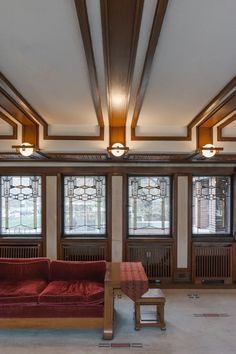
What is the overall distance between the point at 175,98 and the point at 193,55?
1037mm

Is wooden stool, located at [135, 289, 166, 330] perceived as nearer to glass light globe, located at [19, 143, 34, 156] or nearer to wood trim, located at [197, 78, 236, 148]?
wood trim, located at [197, 78, 236, 148]

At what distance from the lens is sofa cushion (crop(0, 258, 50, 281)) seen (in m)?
4.47

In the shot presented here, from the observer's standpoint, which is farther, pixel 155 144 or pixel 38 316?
pixel 155 144

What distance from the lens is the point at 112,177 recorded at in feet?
18.4

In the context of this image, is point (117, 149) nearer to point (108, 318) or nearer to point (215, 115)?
point (215, 115)

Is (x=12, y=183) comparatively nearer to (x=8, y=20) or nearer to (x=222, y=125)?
(x=222, y=125)

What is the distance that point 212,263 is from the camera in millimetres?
5586

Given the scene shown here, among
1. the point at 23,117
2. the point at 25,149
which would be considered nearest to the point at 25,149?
the point at 25,149

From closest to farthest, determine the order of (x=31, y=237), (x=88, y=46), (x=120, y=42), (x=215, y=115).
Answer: (x=120, y=42) < (x=88, y=46) < (x=215, y=115) < (x=31, y=237)

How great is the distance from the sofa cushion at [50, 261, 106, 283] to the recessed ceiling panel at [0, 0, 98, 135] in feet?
7.45

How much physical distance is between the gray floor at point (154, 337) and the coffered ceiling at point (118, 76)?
2.41 metres

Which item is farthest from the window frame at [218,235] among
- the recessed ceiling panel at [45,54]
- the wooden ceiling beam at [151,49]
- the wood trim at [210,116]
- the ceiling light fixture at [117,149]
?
the recessed ceiling panel at [45,54]

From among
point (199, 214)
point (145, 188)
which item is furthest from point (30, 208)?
point (199, 214)

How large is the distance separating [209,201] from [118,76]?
3925 millimetres
